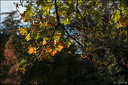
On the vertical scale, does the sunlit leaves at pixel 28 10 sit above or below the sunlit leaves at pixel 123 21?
above

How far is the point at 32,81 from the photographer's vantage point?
13.1 metres

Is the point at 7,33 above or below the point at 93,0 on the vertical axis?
below

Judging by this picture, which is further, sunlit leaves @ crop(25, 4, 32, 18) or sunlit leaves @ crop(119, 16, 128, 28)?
sunlit leaves @ crop(25, 4, 32, 18)

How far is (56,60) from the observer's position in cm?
1259

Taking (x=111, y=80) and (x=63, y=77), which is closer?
(x=111, y=80)

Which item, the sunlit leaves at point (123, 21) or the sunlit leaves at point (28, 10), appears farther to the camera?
the sunlit leaves at point (28, 10)

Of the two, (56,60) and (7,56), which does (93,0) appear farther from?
(7,56)

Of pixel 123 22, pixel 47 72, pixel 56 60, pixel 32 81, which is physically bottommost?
pixel 32 81

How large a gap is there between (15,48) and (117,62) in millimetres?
11298

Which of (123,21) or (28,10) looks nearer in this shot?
(123,21)

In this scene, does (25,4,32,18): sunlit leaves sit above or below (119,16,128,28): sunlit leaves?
above

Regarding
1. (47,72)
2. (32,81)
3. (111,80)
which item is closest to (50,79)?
(47,72)

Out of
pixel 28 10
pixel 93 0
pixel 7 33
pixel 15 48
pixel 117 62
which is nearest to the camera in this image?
pixel 28 10

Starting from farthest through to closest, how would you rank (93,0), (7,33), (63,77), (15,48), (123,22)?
1. (7,33)
2. (15,48)
3. (63,77)
4. (93,0)
5. (123,22)
